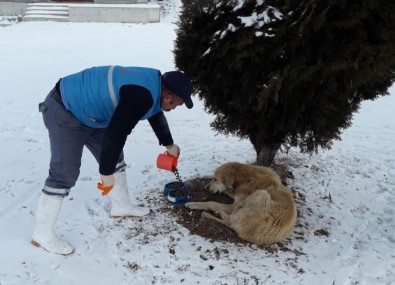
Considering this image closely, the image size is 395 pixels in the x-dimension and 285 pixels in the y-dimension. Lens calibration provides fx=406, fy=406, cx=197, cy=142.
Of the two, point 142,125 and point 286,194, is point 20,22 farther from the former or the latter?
point 286,194

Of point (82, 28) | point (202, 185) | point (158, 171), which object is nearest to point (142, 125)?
point (158, 171)

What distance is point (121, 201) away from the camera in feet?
13.2

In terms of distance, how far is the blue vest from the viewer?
3.22 metres

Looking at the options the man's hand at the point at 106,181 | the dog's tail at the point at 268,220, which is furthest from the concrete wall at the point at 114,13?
the man's hand at the point at 106,181

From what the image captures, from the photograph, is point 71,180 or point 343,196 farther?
point 343,196

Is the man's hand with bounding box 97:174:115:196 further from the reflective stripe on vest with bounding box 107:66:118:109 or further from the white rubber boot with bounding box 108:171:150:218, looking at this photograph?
the white rubber boot with bounding box 108:171:150:218

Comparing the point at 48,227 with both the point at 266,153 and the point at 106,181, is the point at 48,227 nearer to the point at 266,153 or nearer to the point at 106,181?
the point at 106,181

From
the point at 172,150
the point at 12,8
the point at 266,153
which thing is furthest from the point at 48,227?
the point at 12,8

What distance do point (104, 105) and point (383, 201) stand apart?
10.9 feet

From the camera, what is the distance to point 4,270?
3.26 meters

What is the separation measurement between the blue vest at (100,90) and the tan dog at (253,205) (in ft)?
4.14

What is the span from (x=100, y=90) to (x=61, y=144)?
543 mm

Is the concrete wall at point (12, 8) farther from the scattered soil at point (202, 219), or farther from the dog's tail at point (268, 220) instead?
the dog's tail at point (268, 220)

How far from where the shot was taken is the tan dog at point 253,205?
3.61 meters
